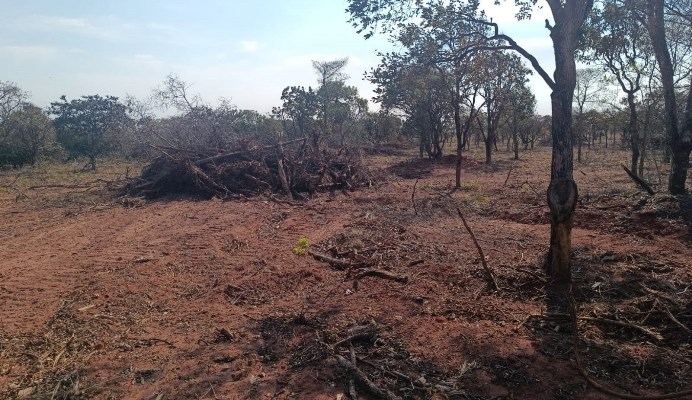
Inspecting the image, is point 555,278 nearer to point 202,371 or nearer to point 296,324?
point 296,324

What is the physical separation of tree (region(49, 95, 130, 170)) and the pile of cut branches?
1226 cm

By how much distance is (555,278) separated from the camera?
5242mm

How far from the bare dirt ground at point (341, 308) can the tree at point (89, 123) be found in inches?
662

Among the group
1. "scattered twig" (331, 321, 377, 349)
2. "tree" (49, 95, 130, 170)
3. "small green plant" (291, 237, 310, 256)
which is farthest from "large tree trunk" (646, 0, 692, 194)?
"tree" (49, 95, 130, 170)

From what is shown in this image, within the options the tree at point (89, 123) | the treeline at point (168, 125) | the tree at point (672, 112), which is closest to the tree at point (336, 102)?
the treeline at point (168, 125)

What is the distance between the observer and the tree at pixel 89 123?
2464 centimetres

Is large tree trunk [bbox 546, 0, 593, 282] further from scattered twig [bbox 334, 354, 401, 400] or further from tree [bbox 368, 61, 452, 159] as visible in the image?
tree [bbox 368, 61, 452, 159]

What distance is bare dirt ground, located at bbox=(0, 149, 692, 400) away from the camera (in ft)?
11.6

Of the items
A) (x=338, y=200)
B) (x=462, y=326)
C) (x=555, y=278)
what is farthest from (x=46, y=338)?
(x=338, y=200)

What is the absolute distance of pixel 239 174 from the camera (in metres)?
13.3

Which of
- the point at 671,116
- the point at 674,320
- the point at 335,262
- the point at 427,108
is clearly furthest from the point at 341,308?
the point at 427,108

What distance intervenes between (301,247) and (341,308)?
2.59 metres

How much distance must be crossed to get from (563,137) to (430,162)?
18.5 meters

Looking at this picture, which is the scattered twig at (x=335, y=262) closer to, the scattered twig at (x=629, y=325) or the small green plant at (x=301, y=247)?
the small green plant at (x=301, y=247)
